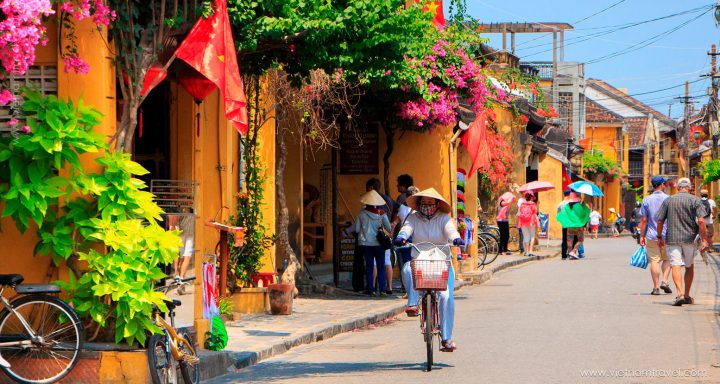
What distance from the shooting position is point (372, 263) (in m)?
19.3

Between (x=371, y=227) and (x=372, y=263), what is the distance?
2.11 ft

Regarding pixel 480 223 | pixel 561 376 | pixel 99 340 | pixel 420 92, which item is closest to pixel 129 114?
pixel 99 340

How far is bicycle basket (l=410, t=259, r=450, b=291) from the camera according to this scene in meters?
11.3

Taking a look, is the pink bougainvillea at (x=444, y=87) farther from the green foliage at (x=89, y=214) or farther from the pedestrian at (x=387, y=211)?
the green foliage at (x=89, y=214)

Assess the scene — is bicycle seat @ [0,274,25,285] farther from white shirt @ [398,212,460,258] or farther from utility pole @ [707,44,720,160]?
utility pole @ [707,44,720,160]

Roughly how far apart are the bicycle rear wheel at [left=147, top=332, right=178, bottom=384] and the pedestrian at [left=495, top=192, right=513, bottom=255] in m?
24.9

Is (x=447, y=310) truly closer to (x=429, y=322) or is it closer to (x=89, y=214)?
(x=429, y=322)

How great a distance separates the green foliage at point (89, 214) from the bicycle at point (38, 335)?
33 cm

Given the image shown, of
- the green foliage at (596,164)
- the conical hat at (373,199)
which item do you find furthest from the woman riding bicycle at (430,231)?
the green foliage at (596,164)

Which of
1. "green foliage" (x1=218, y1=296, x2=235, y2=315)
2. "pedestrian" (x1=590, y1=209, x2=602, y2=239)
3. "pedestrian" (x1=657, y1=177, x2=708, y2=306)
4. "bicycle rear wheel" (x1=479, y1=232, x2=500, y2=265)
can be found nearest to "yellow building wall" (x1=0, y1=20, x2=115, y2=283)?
"green foliage" (x1=218, y1=296, x2=235, y2=315)

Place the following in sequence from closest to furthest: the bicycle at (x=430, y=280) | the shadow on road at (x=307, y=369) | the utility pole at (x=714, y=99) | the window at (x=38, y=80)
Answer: the window at (x=38, y=80) < the shadow on road at (x=307, y=369) < the bicycle at (x=430, y=280) < the utility pole at (x=714, y=99)

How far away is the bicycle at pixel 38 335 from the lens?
908 centimetres

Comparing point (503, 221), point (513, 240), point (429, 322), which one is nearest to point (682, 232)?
point (429, 322)

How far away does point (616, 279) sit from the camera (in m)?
23.7
